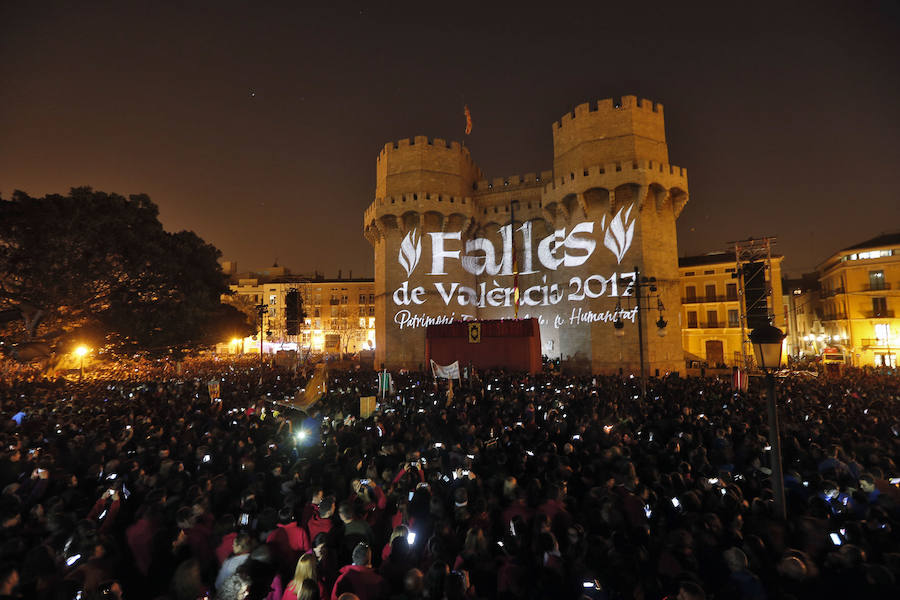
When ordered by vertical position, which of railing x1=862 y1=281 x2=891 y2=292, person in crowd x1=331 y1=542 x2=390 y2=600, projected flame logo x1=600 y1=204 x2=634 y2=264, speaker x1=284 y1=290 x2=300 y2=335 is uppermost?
projected flame logo x1=600 y1=204 x2=634 y2=264

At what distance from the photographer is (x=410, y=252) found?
32.2m

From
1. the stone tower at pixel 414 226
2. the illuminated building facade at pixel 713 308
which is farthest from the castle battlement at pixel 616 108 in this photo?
the illuminated building facade at pixel 713 308

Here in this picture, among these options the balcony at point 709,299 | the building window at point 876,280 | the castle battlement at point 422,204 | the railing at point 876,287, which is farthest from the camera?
the balcony at point 709,299

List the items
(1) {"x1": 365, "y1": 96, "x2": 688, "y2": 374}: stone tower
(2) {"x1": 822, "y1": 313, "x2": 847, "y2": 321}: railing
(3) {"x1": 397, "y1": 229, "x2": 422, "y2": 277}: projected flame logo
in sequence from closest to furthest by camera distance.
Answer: (1) {"x1": 365, "y1": 96, "x2": 688, "y2": 374}: stone tower, (3) {"x1": 397, "y1": 229, "x2": 422, "y2": 277}: projected flame logo, (2) {"x1": 822, "y1": 313, "x2": 847, "y2": 321}: railing

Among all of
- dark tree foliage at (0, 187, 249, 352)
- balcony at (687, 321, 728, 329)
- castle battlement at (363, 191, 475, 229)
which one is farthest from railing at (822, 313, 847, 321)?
dark tree foliage at (0, 187, 249, 352)

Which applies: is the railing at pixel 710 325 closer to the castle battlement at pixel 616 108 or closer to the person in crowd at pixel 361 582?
the castle battlement at pixel 616 108

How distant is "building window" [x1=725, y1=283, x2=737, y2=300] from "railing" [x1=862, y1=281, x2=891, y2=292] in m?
8.76

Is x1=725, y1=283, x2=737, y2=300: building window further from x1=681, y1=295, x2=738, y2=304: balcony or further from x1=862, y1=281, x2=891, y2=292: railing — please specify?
x1=862, y1=281, x2=891, y2=292: railing

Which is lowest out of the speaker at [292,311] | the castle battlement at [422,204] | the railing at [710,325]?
the railing at [710,325]

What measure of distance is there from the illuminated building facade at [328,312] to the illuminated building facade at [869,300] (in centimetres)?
5323

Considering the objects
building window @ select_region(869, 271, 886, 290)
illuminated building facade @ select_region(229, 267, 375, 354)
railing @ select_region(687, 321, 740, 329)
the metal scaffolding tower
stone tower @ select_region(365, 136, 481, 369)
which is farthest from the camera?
illuminated building facade @ select_region(229, 267, 375, 354)

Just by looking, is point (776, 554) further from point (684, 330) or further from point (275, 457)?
point (684, 330)

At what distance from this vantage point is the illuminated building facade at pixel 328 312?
210 ft

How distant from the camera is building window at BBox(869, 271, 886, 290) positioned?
3341cm
